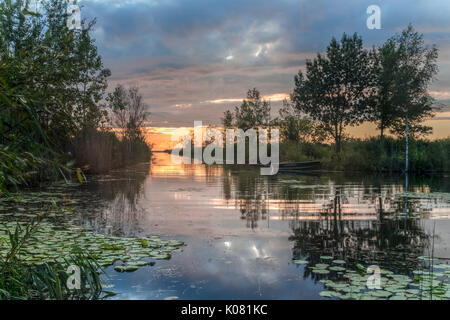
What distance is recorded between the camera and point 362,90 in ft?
115

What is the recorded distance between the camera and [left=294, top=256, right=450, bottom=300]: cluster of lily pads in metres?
3.73

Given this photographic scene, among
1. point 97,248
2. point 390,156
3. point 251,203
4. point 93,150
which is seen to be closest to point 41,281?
point 97,248

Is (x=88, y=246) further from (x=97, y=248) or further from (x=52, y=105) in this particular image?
(x=52, y=105)

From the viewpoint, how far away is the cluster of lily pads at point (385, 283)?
147 inches

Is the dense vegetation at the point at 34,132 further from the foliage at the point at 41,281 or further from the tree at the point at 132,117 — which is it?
the tree at the point at 132,117

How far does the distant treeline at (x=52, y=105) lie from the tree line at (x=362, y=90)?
16904 millimetres

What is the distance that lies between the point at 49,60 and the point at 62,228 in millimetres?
4693

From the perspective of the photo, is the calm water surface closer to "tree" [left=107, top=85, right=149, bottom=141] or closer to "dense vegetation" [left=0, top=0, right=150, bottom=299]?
"dense vegetation" [left=0, top=0, right=150, bottom=299]

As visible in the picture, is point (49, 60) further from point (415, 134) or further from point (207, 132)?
point (207, 132)

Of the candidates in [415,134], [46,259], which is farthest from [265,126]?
[46,259]

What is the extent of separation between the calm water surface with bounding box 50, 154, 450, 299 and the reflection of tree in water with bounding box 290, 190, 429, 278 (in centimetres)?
1

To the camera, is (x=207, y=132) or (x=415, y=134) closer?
(x=415, y=134)

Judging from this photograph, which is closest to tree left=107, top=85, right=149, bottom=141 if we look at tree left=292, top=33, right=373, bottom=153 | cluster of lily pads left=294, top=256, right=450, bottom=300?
tree left=292, top=33, right=373, bottom=153
